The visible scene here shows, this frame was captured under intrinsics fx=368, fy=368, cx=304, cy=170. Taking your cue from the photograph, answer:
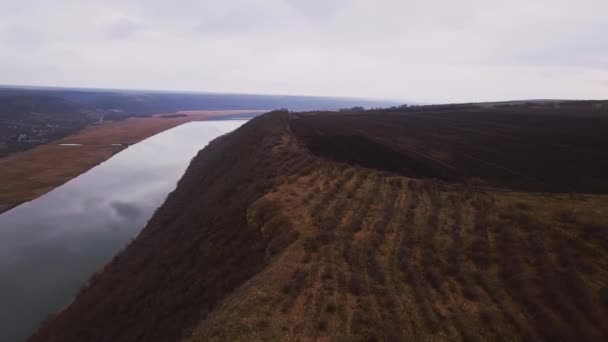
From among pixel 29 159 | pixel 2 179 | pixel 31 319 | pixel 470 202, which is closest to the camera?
pixel 470 202

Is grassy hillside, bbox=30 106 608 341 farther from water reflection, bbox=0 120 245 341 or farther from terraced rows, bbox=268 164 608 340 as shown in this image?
water reflection, bbox=0 120 245 341

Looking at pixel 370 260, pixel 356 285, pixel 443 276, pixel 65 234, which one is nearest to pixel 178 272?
pixel 370 260

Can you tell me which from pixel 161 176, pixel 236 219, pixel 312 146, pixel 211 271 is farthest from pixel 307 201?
pixel 161 176

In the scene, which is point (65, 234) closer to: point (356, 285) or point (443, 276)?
→ point (356, 285)

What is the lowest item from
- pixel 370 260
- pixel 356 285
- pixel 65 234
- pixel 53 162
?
pixel 53 162

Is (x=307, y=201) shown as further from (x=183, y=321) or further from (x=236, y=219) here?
(x=183, y=321)

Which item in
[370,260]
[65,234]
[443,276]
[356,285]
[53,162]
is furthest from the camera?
[53,162]

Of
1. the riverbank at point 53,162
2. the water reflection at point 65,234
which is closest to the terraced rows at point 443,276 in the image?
the water reflection at point 65,234

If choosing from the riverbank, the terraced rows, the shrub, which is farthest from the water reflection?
the shrub
